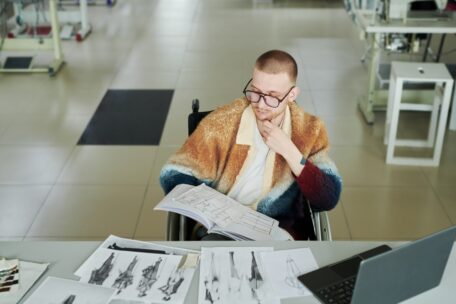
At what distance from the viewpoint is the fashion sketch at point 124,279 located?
1.33 metres

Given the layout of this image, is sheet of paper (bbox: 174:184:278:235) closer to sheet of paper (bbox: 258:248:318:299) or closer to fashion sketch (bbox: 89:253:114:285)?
sheet of paper (bbox: 258:248:318:299)

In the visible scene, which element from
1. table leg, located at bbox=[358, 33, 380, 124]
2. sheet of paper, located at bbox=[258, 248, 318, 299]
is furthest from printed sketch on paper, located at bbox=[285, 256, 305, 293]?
table leg, located at bbox=[358, 33, 380, 124]

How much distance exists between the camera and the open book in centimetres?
160

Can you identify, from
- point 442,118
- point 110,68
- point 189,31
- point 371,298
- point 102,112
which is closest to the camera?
point 371,298

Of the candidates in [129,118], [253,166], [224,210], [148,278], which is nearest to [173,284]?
[148,278]

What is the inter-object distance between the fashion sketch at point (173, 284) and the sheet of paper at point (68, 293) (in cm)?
12

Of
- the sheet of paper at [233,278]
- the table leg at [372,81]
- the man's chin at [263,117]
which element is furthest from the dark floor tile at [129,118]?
the sheet of paper at [233,278]

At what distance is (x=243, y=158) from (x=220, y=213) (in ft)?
0.91

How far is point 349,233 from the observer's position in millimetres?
2766

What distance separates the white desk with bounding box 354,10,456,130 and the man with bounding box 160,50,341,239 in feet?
6.13

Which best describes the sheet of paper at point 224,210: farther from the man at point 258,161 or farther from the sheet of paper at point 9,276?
the sheet of paper at point 9,276

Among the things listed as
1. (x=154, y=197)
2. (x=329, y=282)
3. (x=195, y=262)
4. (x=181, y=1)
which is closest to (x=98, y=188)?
(x=154, y=197)

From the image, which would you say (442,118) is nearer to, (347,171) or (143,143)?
(347,171)

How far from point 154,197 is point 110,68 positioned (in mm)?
2283
